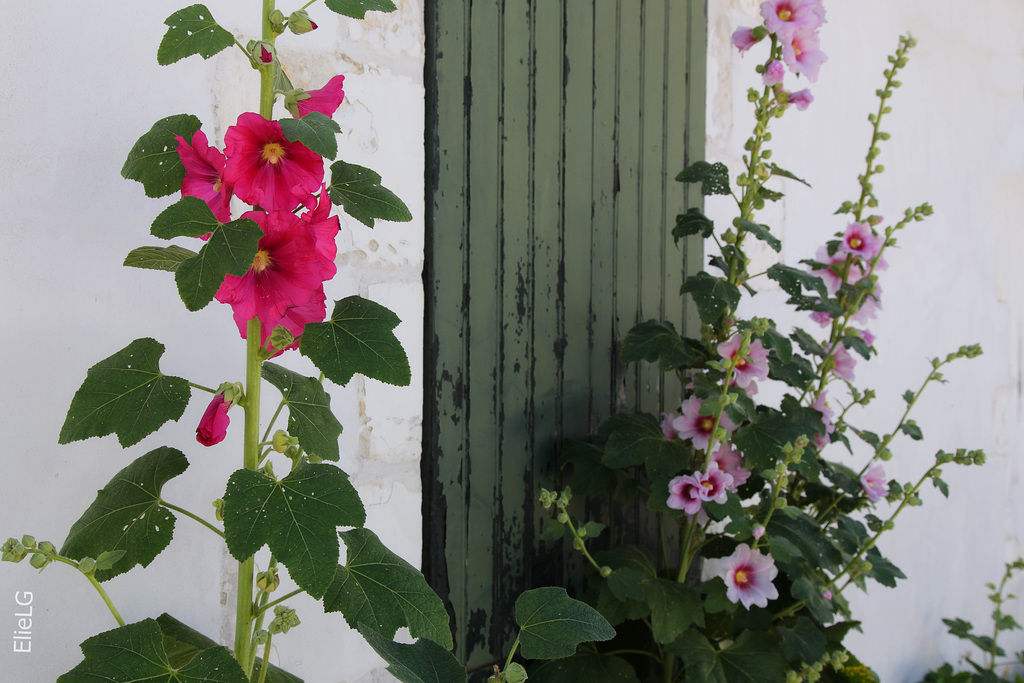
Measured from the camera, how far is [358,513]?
0.73 metres

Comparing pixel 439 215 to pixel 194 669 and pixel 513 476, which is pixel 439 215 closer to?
pixel 513 476

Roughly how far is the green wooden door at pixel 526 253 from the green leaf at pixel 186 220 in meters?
0.65

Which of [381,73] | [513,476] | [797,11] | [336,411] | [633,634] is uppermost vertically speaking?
[797,11]

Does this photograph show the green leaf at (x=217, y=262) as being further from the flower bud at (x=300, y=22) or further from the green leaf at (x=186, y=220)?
the flower bud at (x=300, y=22)

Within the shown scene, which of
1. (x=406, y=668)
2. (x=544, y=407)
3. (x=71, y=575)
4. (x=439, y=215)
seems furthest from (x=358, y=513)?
(x=544, y=407)

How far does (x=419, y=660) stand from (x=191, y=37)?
64cm

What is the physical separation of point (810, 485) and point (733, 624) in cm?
40

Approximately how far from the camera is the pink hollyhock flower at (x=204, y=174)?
2.73ft

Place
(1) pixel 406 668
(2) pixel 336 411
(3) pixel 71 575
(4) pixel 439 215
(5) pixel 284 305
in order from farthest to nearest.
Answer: (4) pixel 439 215 < (2) pixel 336 411 < (3) pixel 71 575 < (5) pixel 284 305 < (1) pixel 406 668

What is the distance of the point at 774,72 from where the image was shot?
145cm

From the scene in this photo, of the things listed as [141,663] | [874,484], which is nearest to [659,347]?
[874,484]

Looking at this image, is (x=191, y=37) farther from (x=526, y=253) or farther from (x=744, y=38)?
(x=744, y=38)

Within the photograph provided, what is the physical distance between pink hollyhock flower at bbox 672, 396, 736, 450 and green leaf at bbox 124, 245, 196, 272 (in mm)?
950

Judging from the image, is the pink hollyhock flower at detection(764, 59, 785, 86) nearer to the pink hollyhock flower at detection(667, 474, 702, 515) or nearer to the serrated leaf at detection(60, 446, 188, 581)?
the pink hollyhock flower at detection(667, 474, 702, 515)
